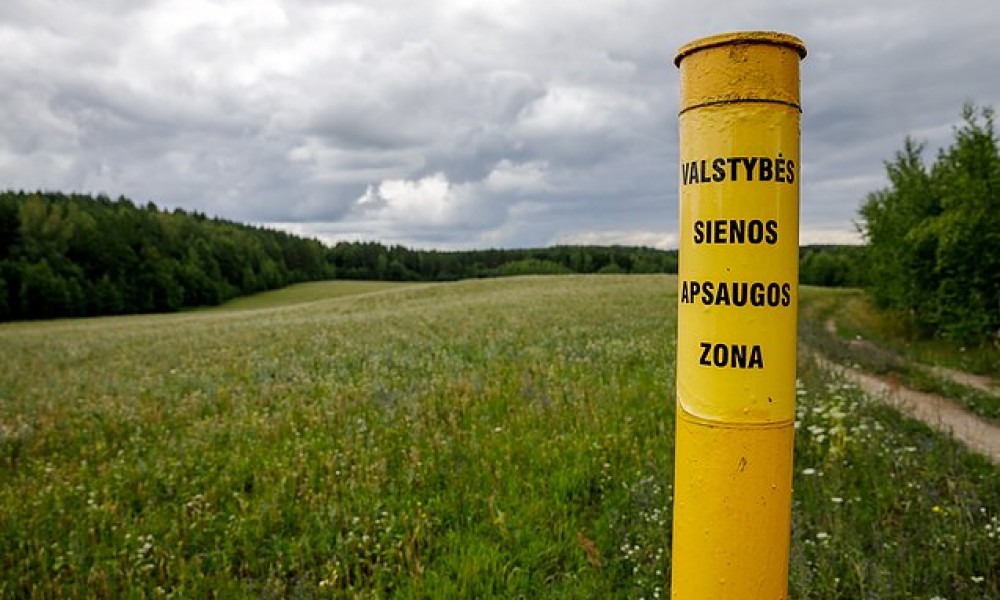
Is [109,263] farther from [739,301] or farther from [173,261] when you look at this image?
[739,301]

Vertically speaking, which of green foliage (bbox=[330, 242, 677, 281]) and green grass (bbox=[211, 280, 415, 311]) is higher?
green foliage (bbox=[330, 242, 677, 281])

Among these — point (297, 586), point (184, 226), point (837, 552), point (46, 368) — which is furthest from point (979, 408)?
point (184, 226)

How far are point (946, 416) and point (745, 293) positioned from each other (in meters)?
10.9

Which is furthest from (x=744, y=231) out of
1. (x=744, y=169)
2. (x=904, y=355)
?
(x=904, y=355)

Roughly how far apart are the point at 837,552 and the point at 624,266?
4442 inches

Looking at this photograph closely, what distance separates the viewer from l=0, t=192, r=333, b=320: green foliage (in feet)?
216

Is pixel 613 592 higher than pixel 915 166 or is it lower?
lower

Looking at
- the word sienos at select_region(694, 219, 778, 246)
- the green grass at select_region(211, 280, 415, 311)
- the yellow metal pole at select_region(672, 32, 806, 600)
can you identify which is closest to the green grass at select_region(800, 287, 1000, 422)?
the yellow metal pole at select_region(672, 32, 806, 600)

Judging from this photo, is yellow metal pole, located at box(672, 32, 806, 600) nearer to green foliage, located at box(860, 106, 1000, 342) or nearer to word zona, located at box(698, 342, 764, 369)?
word zona, located at box(698, 342, 764, 369)

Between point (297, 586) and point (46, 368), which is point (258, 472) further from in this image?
point (46, 368)

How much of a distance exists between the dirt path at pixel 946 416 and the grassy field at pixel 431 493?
570 mm

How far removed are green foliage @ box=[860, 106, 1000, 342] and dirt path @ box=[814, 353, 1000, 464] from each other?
33.0 ft

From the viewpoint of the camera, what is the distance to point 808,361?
13281 mm

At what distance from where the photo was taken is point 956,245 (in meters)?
21.0
